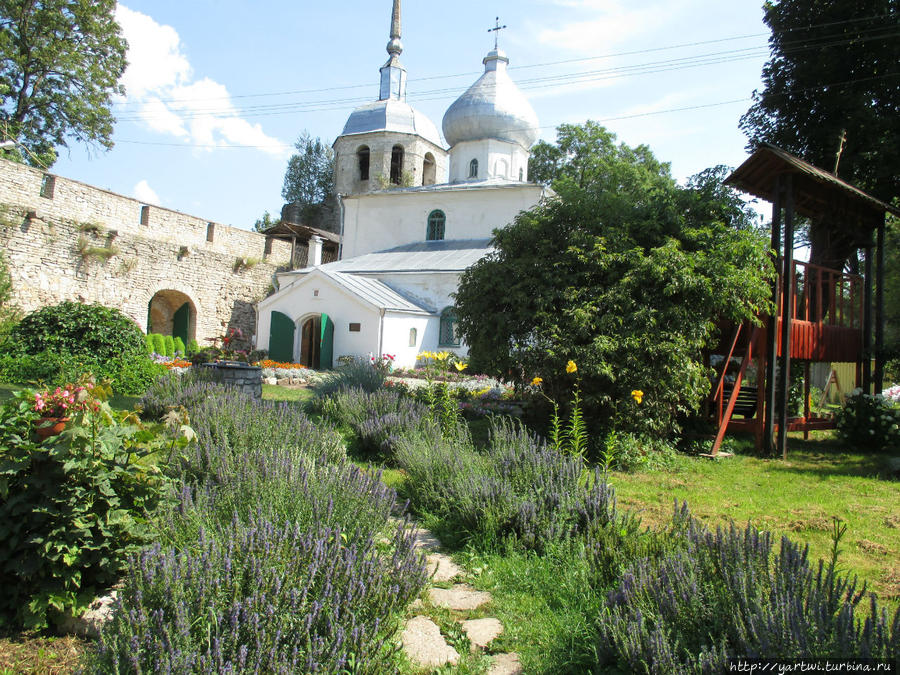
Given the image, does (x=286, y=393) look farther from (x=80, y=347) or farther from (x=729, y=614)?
(x=729, y=614)

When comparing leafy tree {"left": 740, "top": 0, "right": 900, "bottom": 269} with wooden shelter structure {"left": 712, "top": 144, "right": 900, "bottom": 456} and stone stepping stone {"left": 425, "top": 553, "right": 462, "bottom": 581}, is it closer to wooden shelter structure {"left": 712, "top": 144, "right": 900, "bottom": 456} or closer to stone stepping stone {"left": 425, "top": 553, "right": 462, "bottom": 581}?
wooden shelter structure {"left": 712, "top": 144, "right": 900, "bottom": 456}

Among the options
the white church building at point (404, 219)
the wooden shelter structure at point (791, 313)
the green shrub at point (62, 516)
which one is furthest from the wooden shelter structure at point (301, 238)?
the green shrub at point (62, 516)

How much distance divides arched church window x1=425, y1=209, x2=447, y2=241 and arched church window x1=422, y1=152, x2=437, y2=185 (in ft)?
29.2

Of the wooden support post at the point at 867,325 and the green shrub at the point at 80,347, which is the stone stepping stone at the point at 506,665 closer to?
the green shrub at the point at 80,347

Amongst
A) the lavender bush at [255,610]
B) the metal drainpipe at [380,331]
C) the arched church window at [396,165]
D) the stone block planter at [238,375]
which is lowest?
the lavender bush at [255,610]

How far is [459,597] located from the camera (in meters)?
3.32

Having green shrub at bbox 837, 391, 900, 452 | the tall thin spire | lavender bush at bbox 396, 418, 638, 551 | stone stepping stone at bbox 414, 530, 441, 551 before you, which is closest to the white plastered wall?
the tall thin spire

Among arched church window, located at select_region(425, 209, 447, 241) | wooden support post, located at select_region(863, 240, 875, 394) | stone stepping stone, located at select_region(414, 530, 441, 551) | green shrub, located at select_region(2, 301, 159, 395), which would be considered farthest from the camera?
arched church window, located at select_region(425, 209, 447, 241)

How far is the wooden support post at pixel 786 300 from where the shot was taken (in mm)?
7773

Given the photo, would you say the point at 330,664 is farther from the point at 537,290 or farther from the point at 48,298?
the point at 48,298

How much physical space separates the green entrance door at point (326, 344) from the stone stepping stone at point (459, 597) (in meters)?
15.4

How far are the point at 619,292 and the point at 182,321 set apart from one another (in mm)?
19624

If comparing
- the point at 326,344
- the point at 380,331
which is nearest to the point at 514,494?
the point at 380,331

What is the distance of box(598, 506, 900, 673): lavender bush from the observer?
6.50 feet
